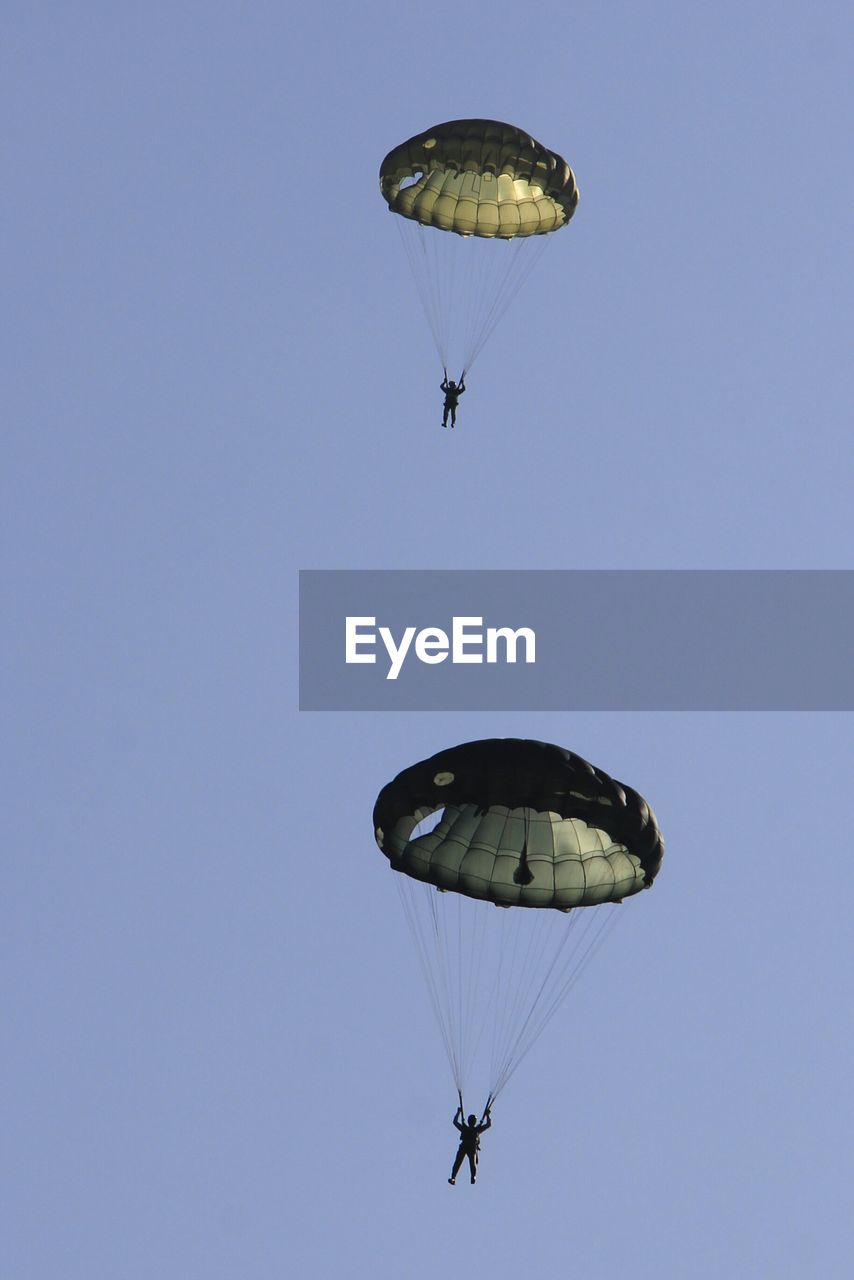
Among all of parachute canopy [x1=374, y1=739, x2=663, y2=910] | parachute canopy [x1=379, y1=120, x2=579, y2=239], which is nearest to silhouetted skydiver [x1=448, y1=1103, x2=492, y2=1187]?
parachute canopy [x1=374, y1=739, x2=663, y2=910]

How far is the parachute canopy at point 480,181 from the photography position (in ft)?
181

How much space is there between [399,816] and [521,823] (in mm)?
2209

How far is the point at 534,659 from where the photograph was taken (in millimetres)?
67000

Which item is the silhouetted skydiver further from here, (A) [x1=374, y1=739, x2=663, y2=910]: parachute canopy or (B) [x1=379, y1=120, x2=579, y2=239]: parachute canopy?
(B) [x1=379, y1=120, x2=579, y2=239]: parachute canopy

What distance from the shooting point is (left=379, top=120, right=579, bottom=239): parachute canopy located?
55312 mm

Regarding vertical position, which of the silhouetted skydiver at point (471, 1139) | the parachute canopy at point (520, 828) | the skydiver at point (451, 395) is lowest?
the silhouetted skydiver at point (471, 1139)

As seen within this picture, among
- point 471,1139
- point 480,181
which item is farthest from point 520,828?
point 480,181

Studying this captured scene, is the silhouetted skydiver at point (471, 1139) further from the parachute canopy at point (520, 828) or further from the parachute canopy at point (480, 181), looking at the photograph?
the parachute canopy at point (480, 181)

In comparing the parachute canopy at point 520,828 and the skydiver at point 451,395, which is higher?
the skydiver at point 451,395

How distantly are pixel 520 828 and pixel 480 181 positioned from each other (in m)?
17.1

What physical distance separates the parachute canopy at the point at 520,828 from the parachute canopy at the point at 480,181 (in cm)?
1411

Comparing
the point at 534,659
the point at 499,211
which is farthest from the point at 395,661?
the point at 499,211

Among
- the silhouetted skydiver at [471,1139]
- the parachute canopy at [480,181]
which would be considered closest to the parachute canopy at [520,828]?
the silhouetted skydiver at [471,1139]

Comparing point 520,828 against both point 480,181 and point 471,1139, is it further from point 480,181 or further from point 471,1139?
point 480,181
